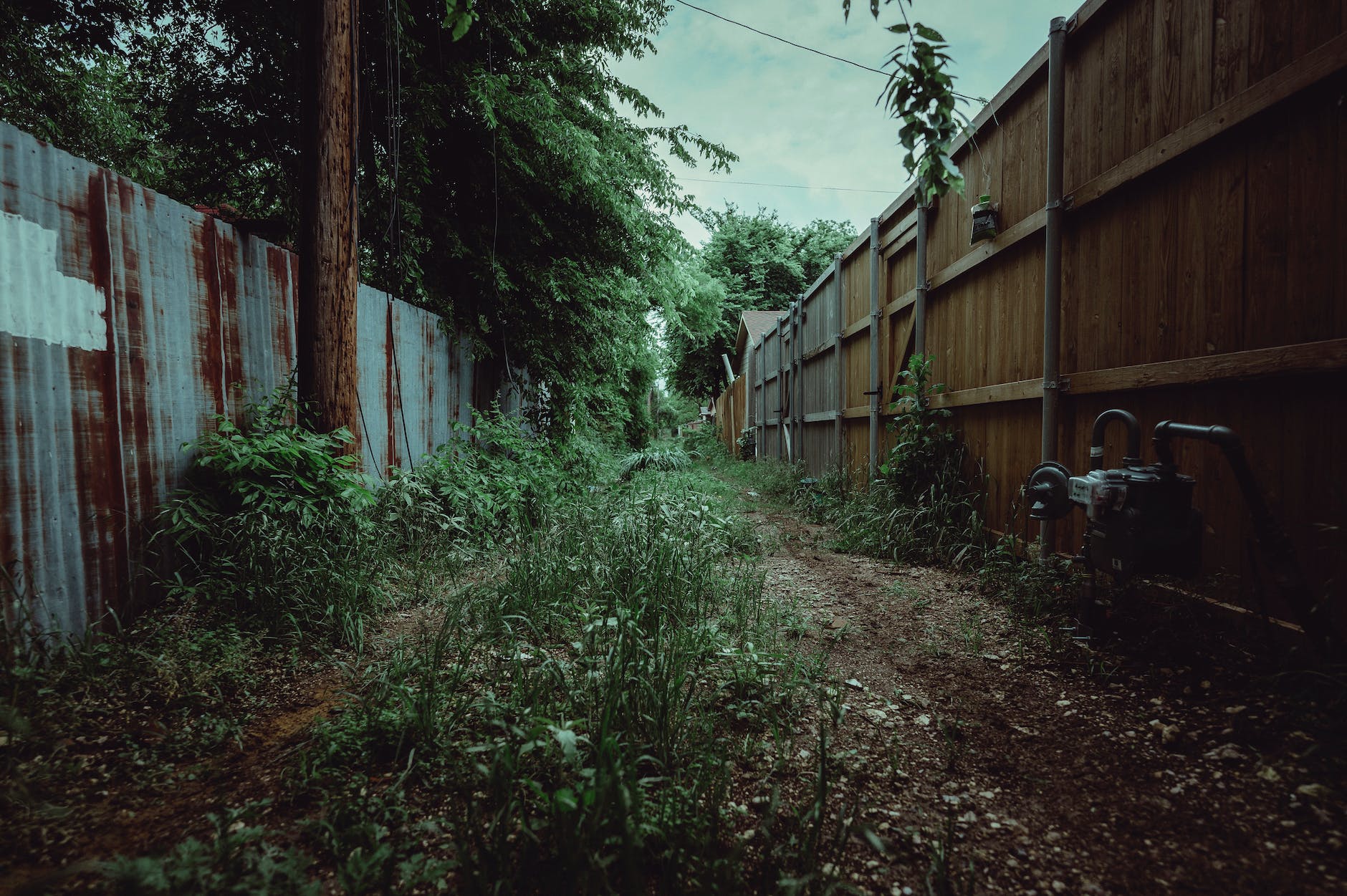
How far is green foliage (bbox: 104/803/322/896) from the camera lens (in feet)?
3.56

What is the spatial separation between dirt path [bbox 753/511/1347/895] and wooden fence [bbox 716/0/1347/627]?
0.58m

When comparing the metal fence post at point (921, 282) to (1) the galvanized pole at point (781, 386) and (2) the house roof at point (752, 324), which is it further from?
(2) the house roof at point (752, 324)

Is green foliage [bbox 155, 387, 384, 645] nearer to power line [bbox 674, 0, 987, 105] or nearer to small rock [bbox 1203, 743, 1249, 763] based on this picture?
small rock [bbox 1203, 743, 1249, 763]

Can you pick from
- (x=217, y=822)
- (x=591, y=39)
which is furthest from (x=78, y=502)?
(x=591, y=39)

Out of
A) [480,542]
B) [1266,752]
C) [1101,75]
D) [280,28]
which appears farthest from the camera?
[280,28]

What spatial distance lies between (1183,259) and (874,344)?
3386 millimetres

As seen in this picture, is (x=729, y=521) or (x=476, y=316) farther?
(x=476, y=316)

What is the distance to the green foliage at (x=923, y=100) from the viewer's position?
1543mm

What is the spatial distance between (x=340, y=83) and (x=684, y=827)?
152 inches

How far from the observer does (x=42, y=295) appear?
6.81ft

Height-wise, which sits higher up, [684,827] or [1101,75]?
[1101,75]

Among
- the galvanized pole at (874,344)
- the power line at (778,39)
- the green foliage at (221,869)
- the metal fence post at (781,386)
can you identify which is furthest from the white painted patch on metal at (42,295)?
the metal fence post at (781,386)

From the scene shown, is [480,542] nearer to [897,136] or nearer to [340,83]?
[340,83]

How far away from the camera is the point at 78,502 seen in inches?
86.7
